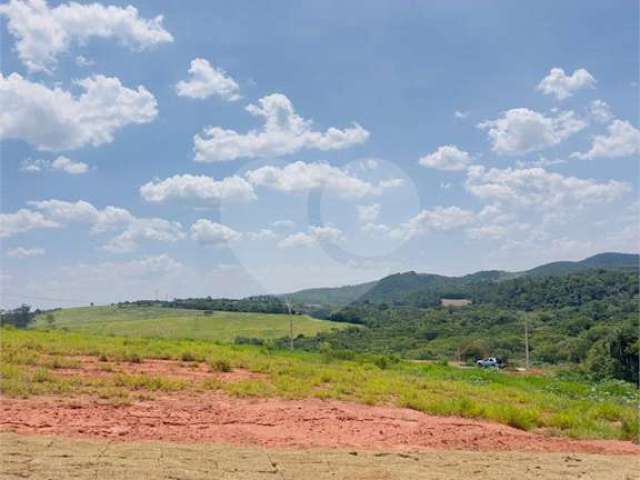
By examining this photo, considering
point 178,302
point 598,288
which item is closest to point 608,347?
point 598,288

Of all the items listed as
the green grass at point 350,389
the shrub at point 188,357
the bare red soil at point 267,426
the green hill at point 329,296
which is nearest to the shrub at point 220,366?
the green grass at point 350,389

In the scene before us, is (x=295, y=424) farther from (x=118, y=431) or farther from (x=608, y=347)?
(x=608, y=347)

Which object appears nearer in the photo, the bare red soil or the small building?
the bare red soil

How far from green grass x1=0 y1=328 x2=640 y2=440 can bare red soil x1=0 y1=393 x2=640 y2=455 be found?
806 millimetres

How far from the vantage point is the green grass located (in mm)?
13602

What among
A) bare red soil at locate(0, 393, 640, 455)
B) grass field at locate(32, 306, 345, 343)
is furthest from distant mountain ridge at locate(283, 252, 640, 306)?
bare red soil at locate(0, 393, 640, 455)

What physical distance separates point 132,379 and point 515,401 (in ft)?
32.7

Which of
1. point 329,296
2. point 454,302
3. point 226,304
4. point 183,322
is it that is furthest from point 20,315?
point 454,302

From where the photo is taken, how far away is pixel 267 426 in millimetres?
11508

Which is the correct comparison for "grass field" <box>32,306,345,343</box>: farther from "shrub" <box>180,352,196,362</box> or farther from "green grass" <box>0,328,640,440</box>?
"green grass" <box>0,328,640,440</box>

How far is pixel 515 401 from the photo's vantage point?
17.7 metres

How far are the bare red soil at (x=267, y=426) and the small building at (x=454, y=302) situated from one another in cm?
10837

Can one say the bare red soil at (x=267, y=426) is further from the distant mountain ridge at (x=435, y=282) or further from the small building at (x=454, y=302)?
the small building at (x=454, y=302)

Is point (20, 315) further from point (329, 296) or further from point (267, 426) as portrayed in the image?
point (267, 426)
